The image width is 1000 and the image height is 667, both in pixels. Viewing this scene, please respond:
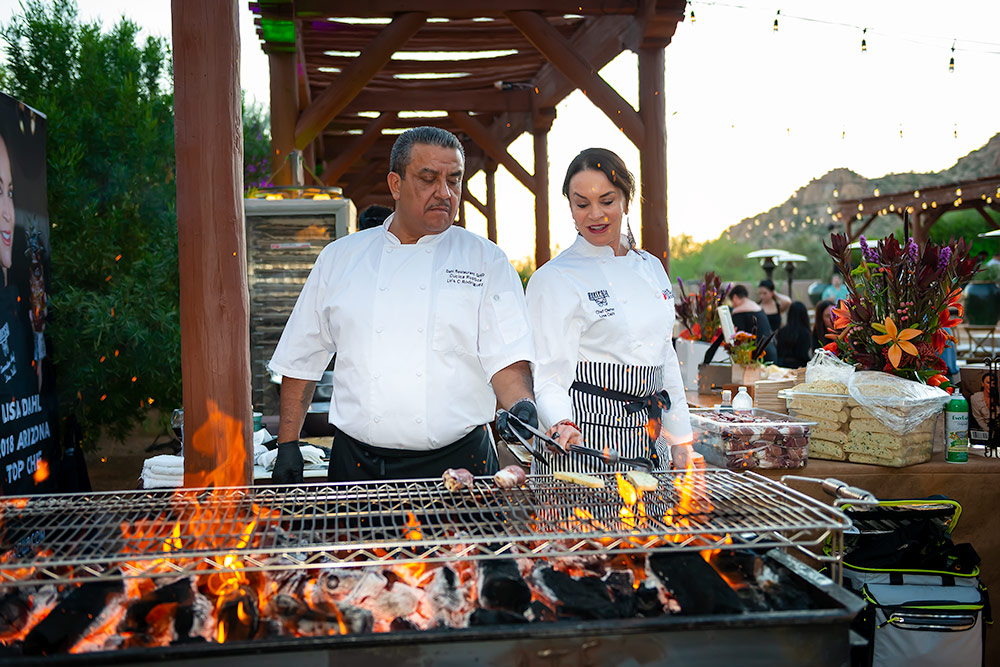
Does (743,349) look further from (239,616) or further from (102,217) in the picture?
(102,217)

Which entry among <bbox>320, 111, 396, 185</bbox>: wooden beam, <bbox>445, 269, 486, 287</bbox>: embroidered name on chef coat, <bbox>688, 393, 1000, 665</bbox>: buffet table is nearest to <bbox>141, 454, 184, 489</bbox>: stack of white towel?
<bbox>445, 269, 486, 287</bbox>: embroidered name on chef coat

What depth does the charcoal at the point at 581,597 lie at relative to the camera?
1646mm

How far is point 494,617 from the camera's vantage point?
162cm

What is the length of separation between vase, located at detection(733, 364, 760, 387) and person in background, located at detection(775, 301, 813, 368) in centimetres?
271

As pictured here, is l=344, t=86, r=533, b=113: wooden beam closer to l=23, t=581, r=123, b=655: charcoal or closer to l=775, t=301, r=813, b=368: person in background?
l=775, t=301, r=813, b=368: person in background

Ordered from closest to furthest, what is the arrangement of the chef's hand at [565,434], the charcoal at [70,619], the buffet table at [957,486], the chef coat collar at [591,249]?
1. the charcoal at [70,619]
2. the chef's hand at [565,434]
3. the chef coat collar at [591,249]
4. the buffet table at [957,486]

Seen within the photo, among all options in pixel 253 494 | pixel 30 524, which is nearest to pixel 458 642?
pixel 253 494

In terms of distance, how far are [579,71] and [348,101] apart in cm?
201

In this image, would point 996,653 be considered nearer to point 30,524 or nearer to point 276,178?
point 30,524

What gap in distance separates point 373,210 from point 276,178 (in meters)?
3.08

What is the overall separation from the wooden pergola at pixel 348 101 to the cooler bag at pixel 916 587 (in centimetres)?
234

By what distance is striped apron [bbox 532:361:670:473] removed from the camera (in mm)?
2725

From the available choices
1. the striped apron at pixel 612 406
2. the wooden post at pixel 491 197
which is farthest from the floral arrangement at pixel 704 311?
the wooden post at pixel 491 197

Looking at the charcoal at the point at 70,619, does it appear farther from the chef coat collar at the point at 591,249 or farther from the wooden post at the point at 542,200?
the wooden post at the point at 542,200
